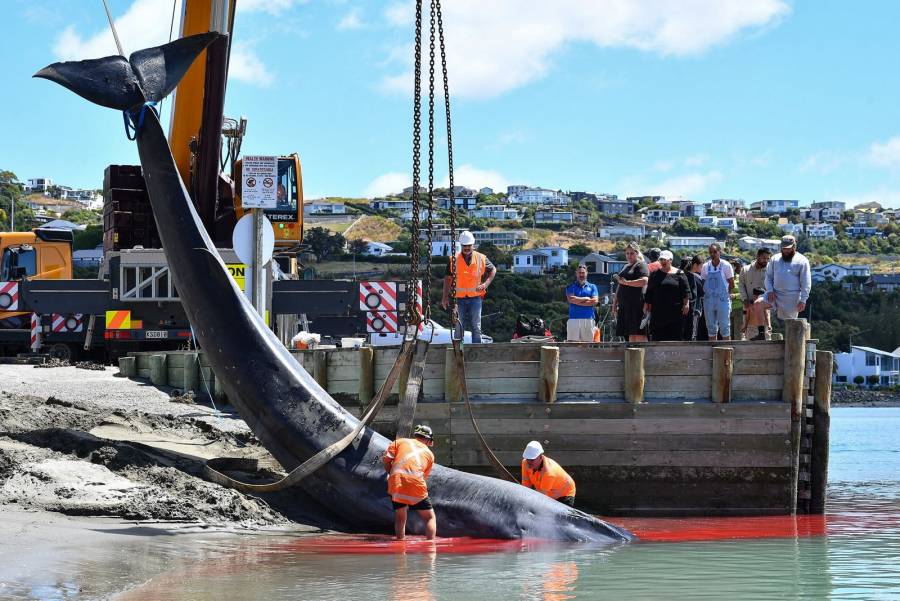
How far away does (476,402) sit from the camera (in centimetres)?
1478

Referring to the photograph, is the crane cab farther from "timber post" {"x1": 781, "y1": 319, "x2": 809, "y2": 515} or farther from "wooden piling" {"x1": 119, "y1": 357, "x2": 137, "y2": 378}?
"timber post" {"x1": 781, "y1": 319, "x2": 809, "y2": 515}

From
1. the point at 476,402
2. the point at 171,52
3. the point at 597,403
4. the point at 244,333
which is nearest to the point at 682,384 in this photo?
the point at 597,403

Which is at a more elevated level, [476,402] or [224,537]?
[476,402]

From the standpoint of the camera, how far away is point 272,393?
1308cm

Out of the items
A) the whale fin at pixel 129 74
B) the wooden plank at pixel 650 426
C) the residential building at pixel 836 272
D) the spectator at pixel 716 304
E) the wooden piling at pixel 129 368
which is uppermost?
the residential building at pixel 836 272

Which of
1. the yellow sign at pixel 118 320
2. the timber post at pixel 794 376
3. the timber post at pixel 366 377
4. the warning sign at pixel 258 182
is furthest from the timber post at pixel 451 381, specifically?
the yellow sign at pixel 118 320

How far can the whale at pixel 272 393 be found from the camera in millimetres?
12277

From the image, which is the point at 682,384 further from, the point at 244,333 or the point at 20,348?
the point at 20,348

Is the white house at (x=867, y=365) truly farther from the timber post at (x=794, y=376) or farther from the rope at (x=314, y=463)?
the rope at (x=314, y=463)

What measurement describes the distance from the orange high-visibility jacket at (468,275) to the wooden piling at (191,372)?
511cm

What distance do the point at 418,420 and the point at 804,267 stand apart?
5.51 metres

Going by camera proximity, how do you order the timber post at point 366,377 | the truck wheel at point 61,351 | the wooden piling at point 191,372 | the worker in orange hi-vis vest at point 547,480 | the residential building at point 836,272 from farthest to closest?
the residential building at point 836,272, the truck wheel at point 61,351, the wooden piling at point 191,372, the timber post at point 366,377, the worker in orange hi-vis vest at point 547,480

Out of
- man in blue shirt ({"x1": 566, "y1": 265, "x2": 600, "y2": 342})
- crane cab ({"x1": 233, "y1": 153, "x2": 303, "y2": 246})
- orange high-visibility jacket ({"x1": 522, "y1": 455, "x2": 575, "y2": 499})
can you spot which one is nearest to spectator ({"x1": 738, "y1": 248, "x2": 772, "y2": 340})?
man in blue shirt ({"x1": 566, "y1": 265, "x2": 600, "y2": 342})

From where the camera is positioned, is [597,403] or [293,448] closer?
[293,448]
